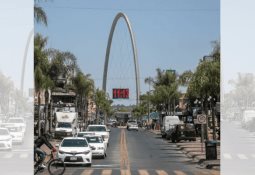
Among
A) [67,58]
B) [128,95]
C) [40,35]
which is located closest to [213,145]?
[40,35]

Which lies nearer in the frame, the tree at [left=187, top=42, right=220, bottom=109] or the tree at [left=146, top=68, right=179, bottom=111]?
the tree at [left=187, top=42, right=220, bottom=109]

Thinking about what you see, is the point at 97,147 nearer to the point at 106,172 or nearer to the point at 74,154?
the point at 74,154

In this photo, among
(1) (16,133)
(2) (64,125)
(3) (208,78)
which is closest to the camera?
(3) (208,78)

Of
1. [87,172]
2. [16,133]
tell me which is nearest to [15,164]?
[87,172]

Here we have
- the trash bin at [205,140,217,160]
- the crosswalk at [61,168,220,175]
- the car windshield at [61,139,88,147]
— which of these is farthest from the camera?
the trash bin at [205,140,217,160]

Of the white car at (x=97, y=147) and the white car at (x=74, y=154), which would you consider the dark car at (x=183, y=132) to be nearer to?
the white car at (x=97, y=147)

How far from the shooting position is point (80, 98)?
111 metres

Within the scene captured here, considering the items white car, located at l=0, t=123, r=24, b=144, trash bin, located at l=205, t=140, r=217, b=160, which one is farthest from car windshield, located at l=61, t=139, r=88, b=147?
white car, located at l=0, t=123, r=24, b=144

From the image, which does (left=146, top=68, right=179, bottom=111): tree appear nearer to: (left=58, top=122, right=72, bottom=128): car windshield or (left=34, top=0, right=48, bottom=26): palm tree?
(left=58, top=122, right=72, bottom=128): car windshield

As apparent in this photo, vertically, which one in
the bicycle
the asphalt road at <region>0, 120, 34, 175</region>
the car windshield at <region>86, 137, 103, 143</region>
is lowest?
the asphalt road at <region>0, 120, 34, 175</region>

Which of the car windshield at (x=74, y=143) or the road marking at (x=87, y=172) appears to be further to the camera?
the car windshield at (x=74, y=143)

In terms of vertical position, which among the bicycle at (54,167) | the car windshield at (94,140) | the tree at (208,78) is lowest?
the bicycle at (54,167)

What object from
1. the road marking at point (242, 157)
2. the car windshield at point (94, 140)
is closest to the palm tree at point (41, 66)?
the car windshield at point (94, 140)

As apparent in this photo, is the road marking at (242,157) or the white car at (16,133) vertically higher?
the white car at (16,133)
